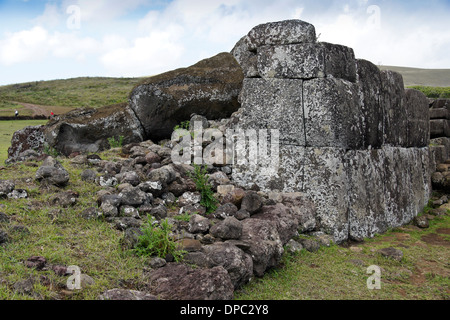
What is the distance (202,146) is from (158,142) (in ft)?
6.37

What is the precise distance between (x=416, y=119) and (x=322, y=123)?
3.96 metres

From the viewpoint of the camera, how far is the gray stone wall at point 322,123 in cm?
584

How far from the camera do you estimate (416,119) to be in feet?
28.4

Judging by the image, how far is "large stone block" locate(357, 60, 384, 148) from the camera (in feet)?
21.0

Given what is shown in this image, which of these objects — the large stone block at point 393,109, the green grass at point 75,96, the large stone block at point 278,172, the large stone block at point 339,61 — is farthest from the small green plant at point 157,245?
the green grass at point 75,96

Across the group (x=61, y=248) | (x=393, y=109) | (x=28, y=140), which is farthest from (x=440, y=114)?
(x=61, y=248)

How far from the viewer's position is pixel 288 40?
6.07 metres

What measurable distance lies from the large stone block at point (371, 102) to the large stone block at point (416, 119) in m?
1.71

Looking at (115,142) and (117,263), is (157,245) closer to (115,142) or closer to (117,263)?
(117,263)

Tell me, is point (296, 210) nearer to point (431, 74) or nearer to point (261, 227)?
point (261, 227)
